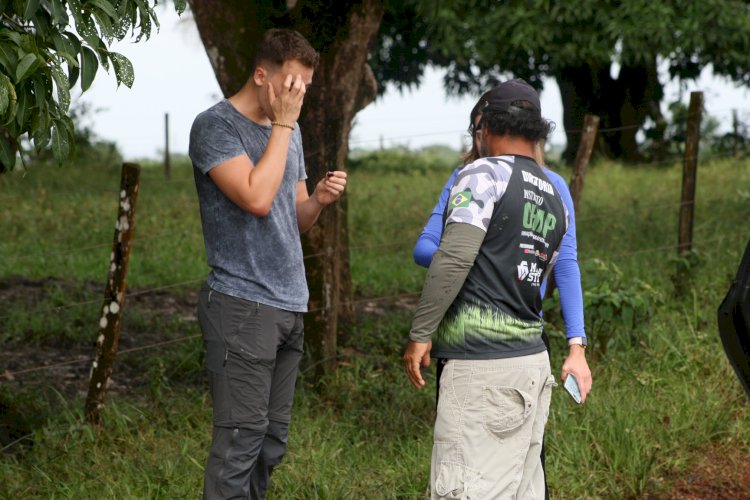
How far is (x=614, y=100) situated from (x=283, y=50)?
775 inches

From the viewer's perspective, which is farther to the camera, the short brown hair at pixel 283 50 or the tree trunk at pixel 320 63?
the tree trunk at pixel 320 63

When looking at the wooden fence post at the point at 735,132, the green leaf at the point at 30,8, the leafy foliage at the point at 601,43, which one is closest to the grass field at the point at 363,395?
the green leaf at the point at 30,8

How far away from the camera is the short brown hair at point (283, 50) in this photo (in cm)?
365

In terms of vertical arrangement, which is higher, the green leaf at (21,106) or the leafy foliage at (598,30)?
the leafy foliage at (598,30)

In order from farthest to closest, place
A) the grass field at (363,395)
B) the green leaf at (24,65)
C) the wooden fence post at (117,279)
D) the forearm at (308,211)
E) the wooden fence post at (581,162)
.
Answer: the wooden fence post at (581,162) → the wooden fence post at (117,279) → the grass field at (363,395) → the forearm at (308,211) → the green leaf at (24,65)

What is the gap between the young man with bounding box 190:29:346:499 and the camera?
12.0ft

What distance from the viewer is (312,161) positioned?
6.37 metres

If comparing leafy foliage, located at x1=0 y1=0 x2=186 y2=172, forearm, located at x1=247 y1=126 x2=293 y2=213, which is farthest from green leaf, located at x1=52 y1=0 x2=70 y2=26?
forearm, located at x1=247 y1=126 x2=293 y2=213

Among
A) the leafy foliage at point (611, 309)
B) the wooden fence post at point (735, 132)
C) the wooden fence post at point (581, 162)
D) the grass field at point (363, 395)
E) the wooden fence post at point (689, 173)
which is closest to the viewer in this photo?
the grass field at point (363, 395)

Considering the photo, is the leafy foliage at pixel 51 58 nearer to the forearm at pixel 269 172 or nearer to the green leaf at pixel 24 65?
the green leaf at pixel 24 65

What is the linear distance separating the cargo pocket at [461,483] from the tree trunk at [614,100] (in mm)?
18908

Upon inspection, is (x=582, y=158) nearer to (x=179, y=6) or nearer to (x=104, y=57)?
(x=179, y=6)

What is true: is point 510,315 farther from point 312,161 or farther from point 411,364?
point 312,161

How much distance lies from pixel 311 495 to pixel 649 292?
11.1 ft
